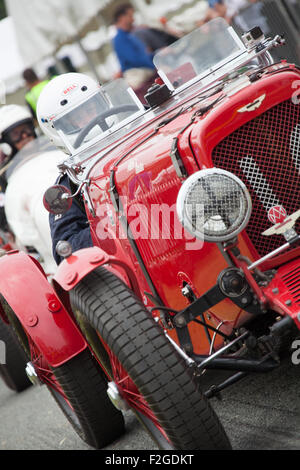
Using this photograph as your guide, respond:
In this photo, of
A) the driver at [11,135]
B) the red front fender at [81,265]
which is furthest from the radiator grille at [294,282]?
the driver at [11,135]

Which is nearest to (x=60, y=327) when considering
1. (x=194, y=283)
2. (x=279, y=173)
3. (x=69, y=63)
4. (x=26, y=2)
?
(x=194, y=283)

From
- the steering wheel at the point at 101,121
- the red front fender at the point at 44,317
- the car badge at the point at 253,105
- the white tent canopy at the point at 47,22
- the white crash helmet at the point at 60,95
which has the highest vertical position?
the white tent canopy at the point at 47,22

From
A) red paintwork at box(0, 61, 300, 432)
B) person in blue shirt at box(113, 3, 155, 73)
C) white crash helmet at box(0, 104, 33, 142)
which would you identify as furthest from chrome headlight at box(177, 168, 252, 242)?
person in blue shirt at box(113, 3, 155, 73)

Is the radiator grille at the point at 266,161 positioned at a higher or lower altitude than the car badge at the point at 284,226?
higher

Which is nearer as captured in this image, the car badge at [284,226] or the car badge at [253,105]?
the car badge at [284,226]

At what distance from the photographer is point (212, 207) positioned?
10.1ft

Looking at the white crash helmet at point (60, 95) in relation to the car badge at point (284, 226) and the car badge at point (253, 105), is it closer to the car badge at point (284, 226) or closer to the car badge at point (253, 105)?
the car badge at point (253, 105)

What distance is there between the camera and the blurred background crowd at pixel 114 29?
352 inches

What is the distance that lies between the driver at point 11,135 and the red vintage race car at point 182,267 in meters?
3.79

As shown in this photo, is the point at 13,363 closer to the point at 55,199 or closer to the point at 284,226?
the point at 55,199

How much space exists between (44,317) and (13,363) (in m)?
2.84

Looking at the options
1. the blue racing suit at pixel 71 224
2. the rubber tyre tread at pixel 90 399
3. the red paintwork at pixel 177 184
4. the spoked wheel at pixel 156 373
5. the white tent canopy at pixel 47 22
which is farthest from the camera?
the white tent canopy at pixel 47 22

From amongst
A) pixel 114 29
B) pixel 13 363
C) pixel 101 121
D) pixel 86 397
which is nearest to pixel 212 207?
pixel 86 397

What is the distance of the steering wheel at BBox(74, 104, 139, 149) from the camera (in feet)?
15.8
